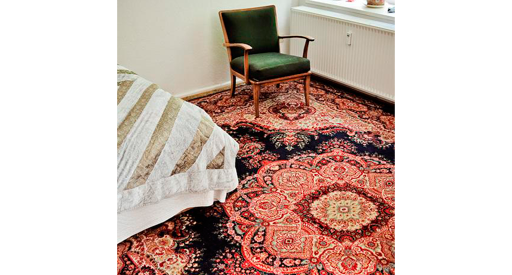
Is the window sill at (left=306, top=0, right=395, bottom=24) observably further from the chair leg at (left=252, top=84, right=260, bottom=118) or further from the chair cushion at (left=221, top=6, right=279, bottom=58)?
the chair leg at (left=252, top=84, right=260, bottom=118)

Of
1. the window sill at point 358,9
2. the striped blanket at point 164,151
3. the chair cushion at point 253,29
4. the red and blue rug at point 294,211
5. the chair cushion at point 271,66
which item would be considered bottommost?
the red and blue rug at point 294,211

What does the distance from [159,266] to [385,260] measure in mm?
1159

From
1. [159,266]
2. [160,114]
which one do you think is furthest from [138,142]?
[159,266]

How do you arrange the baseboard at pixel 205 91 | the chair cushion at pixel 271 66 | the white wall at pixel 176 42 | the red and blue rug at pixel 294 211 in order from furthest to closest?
1. the baseboard at pixel 205 91
2. the white wall at pixel 176 42
3. the chair cushion at pixel 271 66
4. the red and blue rug at pixel 294 211

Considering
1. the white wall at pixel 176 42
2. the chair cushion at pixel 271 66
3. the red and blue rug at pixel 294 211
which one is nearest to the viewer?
the red and blue rug at pixel 294 211

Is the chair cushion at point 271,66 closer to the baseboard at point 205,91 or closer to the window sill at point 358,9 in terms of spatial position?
the baseboard at point 205,91

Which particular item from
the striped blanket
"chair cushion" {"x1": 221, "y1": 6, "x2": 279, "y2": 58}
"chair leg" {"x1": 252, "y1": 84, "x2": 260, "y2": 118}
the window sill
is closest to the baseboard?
"chair cushion" {"x1": 221, "y1": 6, "x2": 279, "y2": 58}

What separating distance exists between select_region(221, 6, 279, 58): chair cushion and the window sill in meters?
0.65

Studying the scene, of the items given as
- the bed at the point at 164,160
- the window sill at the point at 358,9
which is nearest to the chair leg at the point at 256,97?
the bed at the point at 164,160

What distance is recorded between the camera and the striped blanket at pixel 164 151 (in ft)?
7.74

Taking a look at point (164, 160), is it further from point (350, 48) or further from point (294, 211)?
point (350, 48)
